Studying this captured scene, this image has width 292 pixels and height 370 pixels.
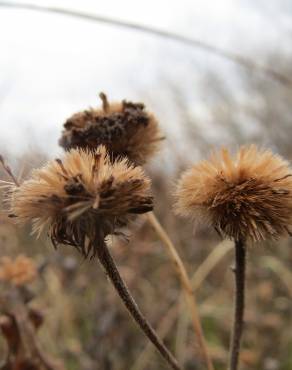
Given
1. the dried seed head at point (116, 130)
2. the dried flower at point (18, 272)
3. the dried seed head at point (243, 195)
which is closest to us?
the dried seed head at point (243, 195)

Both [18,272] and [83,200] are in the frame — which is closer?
[83,200]

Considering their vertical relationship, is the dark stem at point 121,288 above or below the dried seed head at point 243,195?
below

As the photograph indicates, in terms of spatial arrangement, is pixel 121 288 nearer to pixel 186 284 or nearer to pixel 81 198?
pixel 81 198

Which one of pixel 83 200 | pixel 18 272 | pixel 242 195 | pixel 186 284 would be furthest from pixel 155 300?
pixel 83 200

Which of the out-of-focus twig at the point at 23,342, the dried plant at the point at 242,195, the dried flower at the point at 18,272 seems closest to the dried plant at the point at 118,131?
the dried plant at the point at 242,195

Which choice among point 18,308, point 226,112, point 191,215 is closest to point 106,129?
point 191,215

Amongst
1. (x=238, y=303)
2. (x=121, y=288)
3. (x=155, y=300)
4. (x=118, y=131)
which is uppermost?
(x=118, y=131)

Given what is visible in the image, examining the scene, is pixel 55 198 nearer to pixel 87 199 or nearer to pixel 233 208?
pixel 87 199

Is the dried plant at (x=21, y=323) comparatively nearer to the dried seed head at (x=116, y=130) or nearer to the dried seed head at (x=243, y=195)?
the dried seed head at (x=116, y=130)
